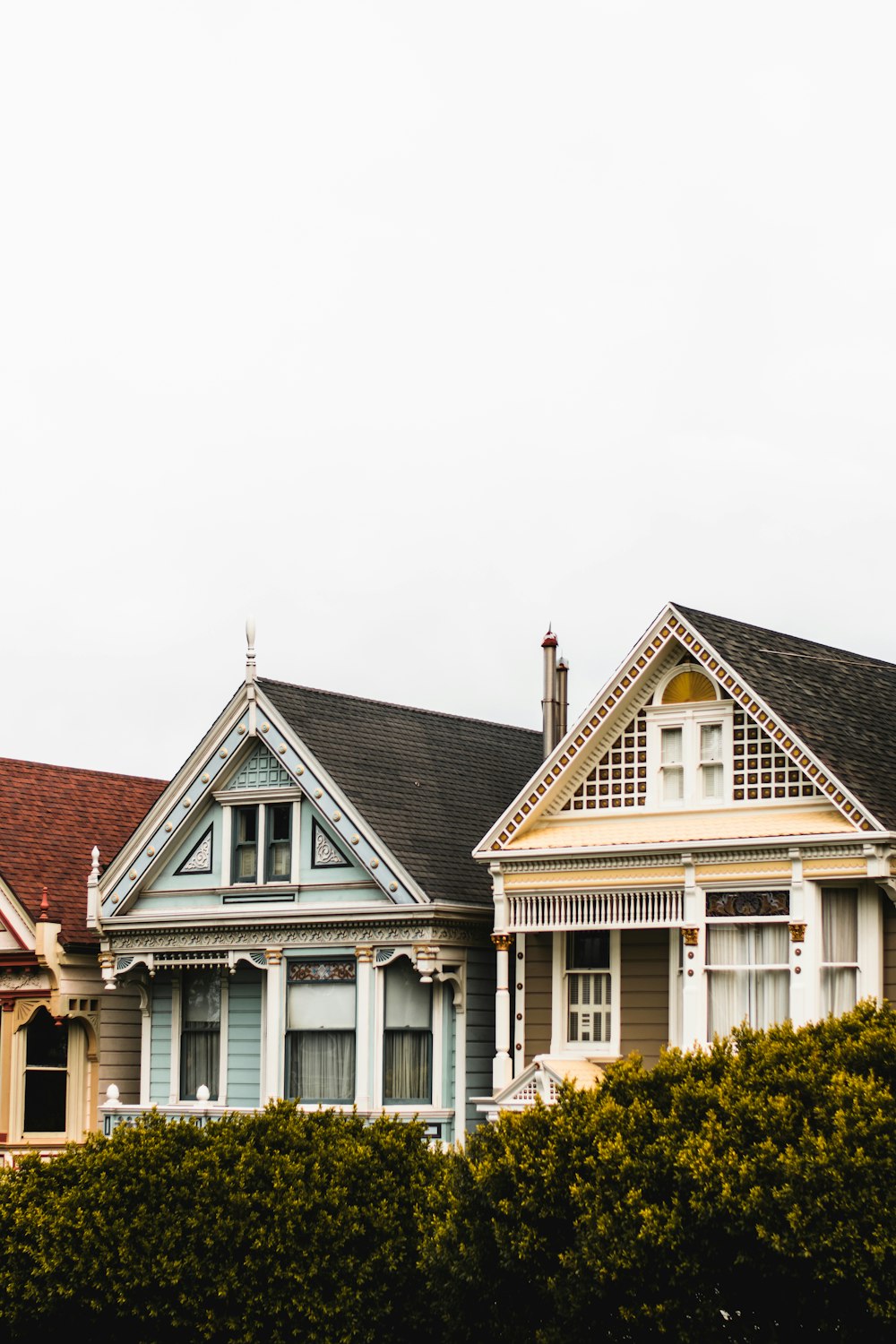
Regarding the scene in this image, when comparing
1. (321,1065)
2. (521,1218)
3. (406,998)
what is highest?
(406,998)

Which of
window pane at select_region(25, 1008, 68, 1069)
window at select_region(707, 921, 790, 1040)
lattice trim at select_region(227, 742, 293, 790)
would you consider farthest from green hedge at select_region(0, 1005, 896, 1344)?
window pane at select_region(25, 1008, 68, 1069)

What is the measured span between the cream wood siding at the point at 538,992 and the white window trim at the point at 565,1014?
0.16 m

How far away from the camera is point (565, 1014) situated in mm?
30641

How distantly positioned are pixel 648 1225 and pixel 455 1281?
2671mm

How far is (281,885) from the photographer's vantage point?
32.7 meters

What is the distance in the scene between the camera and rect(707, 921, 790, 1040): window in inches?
1113

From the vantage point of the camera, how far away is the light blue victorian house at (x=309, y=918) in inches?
1244

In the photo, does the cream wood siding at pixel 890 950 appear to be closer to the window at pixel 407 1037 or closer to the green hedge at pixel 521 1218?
the green hedge at pixel 521 1218

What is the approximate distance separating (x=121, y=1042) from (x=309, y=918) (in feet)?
18.7

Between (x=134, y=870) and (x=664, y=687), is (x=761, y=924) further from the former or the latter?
(x=134, y=870)

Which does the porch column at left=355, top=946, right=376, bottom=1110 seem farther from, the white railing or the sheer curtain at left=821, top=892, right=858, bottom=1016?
the sheer curtain at left=821, top=892, right=858, bottom=1016

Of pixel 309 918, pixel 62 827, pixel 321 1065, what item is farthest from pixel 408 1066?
pixel 62 827

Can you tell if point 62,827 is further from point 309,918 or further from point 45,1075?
point 309,918

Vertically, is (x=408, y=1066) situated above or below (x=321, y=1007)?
below
